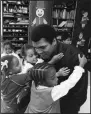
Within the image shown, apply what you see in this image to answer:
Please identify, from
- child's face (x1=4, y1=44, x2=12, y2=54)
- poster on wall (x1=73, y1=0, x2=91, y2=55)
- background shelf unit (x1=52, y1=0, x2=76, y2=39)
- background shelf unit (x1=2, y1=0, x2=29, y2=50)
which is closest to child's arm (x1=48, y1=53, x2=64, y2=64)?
child's face (x1=4, y1=44, x2=12, y2=54)

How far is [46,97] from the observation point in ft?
3.90

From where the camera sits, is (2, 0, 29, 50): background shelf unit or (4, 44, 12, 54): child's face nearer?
(4, 44, 12, 54): child's face

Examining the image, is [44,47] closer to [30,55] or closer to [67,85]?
[67,85]

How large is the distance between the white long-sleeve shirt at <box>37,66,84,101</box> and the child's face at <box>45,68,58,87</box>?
37 mm

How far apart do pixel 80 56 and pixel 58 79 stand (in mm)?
252

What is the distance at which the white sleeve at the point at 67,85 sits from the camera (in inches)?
44.8

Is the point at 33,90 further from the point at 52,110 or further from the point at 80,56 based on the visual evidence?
the point at 80,56

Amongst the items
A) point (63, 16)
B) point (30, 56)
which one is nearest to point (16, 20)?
point (63, 16)

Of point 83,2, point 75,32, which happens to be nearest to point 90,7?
point 83,2

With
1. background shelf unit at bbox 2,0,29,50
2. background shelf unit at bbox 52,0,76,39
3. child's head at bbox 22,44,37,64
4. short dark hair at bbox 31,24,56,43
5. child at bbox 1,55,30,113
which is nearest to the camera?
short dark hair at bbox 31,24,56,43

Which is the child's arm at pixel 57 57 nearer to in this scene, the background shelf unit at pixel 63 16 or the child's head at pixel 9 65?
the child's head at pixel 9 65

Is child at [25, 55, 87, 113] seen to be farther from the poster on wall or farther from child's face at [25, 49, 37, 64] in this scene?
the poster on wall

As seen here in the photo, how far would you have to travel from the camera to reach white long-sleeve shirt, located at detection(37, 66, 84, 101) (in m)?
1.14

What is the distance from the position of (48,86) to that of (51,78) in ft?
0.28
